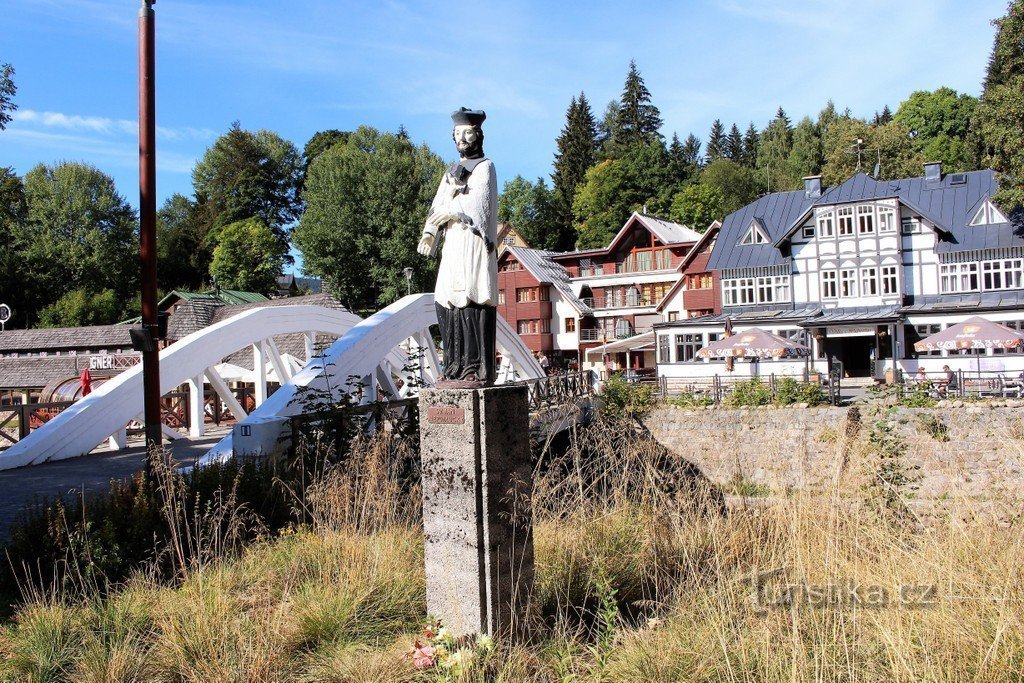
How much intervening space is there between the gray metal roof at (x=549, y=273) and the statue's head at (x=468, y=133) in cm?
3937

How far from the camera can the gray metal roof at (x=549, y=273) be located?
44.5 m

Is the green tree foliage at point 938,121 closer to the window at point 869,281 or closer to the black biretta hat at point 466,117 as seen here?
the window at point 869,281

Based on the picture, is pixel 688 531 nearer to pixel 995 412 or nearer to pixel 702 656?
pixel 702 656

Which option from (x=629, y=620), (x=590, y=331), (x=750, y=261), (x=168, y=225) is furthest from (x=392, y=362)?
(x=168, y=225)

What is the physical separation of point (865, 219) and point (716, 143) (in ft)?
215

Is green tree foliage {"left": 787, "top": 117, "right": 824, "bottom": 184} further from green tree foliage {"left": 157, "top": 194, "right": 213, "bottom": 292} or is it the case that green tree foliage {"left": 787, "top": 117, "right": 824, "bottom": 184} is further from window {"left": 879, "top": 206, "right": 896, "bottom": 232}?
green tree foliage {"left": 157, "top": 194, "right": 213, "bottom": 292}

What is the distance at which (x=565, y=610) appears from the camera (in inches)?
183

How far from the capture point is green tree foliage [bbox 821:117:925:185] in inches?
1923

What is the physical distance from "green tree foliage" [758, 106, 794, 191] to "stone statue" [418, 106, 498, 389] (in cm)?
6486

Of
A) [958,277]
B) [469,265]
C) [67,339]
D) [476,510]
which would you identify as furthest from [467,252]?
[958,277]

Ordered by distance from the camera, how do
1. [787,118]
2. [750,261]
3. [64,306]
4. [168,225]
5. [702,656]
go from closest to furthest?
[702,656] < [750,261] < [64,306] < [168,225] < [787,118]

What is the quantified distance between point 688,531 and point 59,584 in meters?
4.09

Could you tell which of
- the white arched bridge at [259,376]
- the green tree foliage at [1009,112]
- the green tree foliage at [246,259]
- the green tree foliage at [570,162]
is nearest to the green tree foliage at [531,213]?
the green tree foliage at [570,162]

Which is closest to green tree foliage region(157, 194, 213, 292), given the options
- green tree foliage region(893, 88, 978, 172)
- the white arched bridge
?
the white arched bridge
